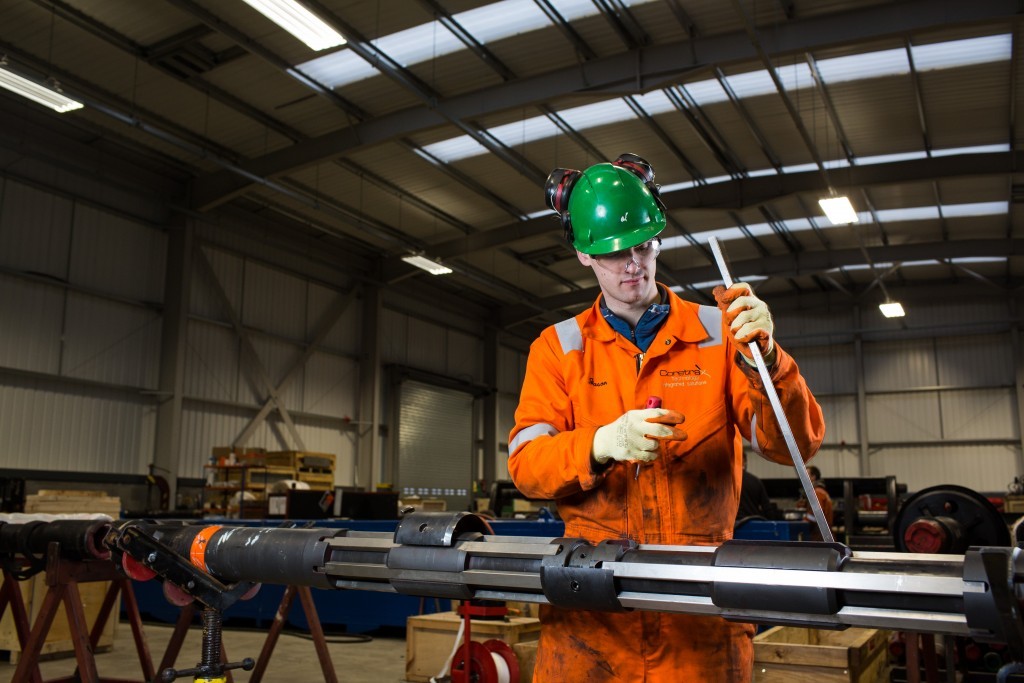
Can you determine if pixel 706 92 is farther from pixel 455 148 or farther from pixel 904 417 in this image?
pixel 904 417

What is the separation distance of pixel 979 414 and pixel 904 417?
154cm

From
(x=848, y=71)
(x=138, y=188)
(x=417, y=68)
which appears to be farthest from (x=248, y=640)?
(x=848, y=71)

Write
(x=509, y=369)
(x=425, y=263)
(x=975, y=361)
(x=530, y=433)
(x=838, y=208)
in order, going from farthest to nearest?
(x=509, y=369), (x=975, y=361), (x=425, y=263), (x=838, y=208), (x=530, y=433)

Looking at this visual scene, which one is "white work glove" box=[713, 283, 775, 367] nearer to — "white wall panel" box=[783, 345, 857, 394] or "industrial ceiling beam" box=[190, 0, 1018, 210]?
"industrial ceiling beam" box=[190, 0, 1018, 210]

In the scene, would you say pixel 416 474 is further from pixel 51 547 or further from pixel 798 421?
pixel 798 421

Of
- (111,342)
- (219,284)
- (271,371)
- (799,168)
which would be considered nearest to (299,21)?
(111,342)

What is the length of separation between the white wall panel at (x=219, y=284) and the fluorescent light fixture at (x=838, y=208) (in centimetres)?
950

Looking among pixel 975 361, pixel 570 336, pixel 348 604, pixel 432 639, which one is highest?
pixel 975 361

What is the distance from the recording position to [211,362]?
546 inches

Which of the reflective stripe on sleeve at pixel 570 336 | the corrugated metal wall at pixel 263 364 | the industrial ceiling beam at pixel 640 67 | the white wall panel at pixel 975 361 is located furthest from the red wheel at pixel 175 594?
the white wall panel at pixel 975 361

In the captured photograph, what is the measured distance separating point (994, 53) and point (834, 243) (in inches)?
277

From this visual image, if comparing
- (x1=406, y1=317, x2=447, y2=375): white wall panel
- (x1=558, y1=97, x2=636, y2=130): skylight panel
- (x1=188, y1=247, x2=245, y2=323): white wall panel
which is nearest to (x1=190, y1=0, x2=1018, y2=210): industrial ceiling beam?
(x1=558, y1=97, x2=636, y2=130): skylight panel

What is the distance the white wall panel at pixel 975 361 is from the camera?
18766 mm

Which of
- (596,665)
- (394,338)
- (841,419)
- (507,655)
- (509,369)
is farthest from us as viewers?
(509,369)
